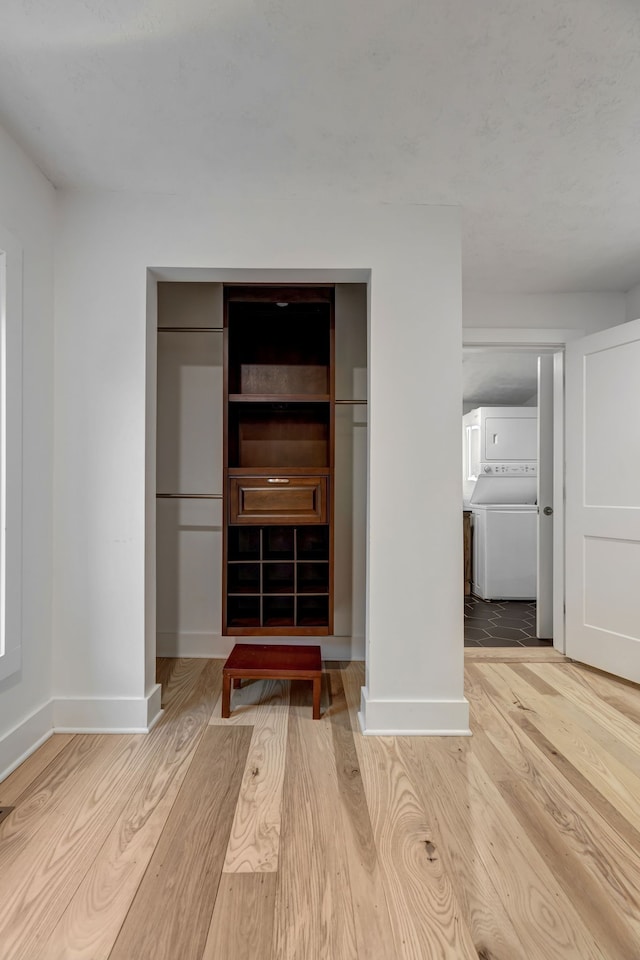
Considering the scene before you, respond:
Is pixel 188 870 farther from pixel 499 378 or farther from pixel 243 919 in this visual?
pixel 499 378

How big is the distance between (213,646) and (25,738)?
4.03 ft

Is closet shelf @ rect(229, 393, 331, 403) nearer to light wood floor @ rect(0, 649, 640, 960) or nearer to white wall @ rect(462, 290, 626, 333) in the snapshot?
white wall @ rect(462, 290, 626, 333)

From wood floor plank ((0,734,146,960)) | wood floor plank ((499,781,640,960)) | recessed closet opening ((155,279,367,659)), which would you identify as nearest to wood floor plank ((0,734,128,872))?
wood floor plank ((0,734,146,960))

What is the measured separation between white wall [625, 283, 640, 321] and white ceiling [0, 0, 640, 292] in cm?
99

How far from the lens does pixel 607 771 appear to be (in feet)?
6.58

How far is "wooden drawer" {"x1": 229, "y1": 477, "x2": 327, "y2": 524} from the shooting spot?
270 cm

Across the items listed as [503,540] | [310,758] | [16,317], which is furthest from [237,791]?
[503,540]

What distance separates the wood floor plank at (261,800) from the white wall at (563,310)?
8.78 feet

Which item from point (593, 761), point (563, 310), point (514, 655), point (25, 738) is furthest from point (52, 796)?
point (563, 310)

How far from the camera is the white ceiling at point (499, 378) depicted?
4988 mm

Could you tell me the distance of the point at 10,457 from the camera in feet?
6.46

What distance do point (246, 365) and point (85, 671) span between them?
1761 mm

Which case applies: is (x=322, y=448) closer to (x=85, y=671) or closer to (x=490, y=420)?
(x=85, y=671)

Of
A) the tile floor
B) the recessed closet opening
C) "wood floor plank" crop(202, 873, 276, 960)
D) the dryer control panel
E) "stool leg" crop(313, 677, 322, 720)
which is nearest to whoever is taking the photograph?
"wood floor plank" crop(202, 873, 276, 960)
